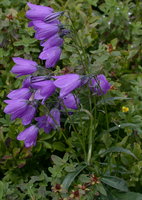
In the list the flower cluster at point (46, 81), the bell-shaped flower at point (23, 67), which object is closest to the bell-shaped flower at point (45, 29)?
the flower cluster at point (46, 81)

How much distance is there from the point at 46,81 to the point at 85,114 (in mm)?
654

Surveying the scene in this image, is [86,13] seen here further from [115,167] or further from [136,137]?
[115,167]

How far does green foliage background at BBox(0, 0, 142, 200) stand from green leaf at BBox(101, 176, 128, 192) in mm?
60

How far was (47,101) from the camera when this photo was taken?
2211 mm

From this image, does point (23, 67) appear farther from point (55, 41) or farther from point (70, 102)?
point (70, 102)

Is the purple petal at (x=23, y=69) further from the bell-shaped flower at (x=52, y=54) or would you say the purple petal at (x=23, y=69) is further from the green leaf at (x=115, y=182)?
the green leaf at (x=115, y=182)

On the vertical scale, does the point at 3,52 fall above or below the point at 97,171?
above

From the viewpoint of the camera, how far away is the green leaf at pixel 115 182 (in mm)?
2324

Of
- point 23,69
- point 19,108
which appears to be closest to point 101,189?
point 19,108

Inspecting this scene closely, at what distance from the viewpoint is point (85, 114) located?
102 inches

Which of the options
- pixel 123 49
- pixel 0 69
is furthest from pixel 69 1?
pixel 0 69

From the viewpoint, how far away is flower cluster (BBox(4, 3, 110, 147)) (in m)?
2.00

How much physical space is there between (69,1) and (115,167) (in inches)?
72.1

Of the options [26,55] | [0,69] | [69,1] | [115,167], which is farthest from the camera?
[69,1]
